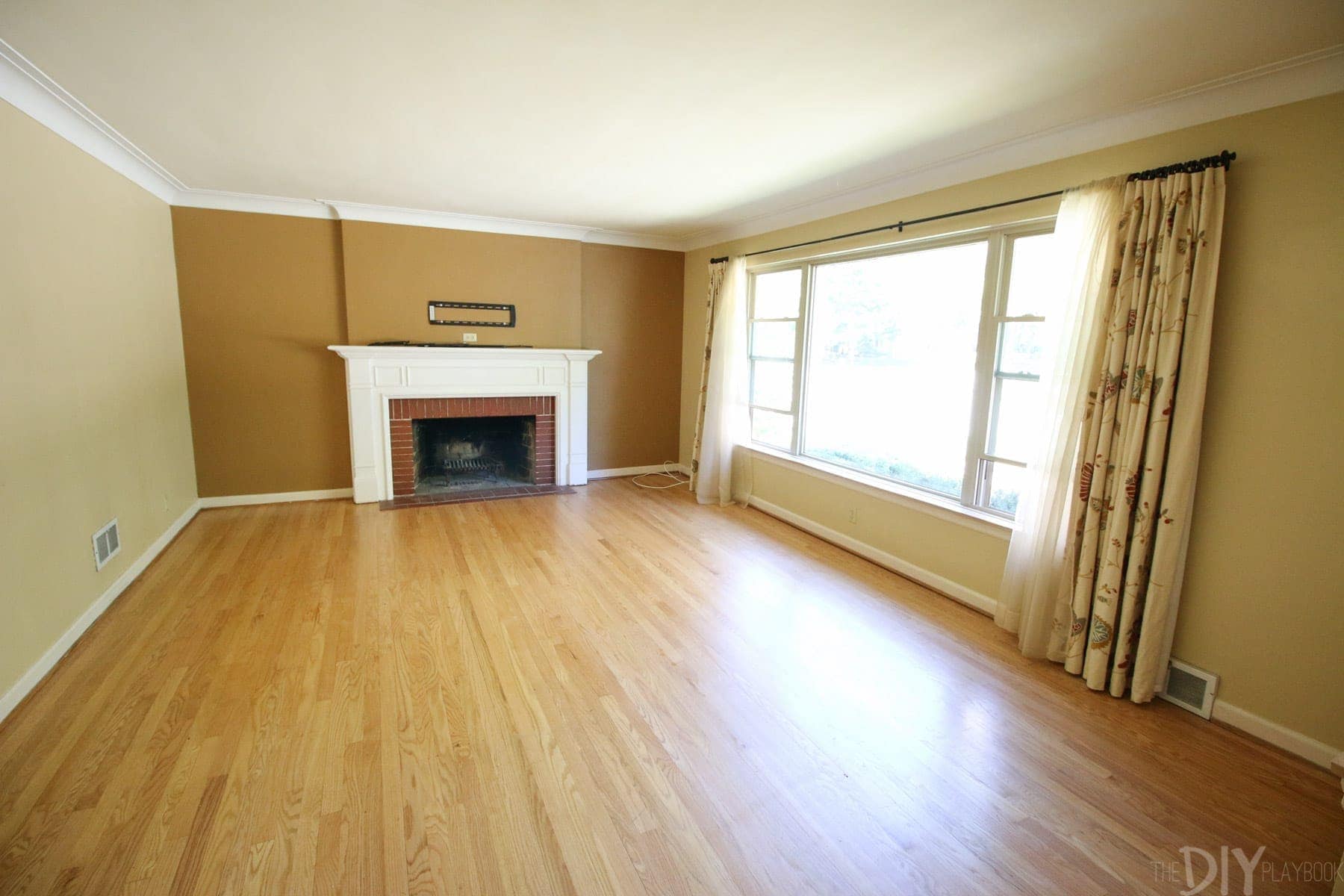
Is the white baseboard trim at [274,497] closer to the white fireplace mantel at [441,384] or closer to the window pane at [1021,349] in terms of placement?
the white fireplace mantel at [441,384]

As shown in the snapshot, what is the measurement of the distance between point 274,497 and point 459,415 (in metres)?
1.63

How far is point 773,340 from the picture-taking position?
4895 millimetres

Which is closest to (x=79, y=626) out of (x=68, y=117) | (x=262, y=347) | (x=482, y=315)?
(x=68, y=117)

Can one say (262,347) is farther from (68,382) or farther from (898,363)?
(898,363)

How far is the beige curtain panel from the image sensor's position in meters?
2.21

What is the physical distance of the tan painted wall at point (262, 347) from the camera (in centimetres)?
433

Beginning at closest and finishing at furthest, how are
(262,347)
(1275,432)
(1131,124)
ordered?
(1275,432)
(1131,124)
(262,347)

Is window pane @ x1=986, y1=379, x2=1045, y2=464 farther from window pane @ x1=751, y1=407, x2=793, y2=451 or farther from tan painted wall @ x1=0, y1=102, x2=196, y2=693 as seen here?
tan painted wall @ x1=0, y1=102, x2=196, y2=693

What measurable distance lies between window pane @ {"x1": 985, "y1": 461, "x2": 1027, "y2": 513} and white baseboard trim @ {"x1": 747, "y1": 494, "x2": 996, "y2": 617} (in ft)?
1.66

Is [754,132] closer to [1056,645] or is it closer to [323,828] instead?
[1056,645]

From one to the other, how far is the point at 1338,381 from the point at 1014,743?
1.69 m

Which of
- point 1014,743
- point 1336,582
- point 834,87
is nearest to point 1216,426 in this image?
point 1336,582

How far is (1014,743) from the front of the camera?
2.10 m

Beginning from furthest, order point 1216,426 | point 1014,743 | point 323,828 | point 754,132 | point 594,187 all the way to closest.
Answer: point 594,187, point 754,132, point 1216,426, point 1014,743, point 323,828
